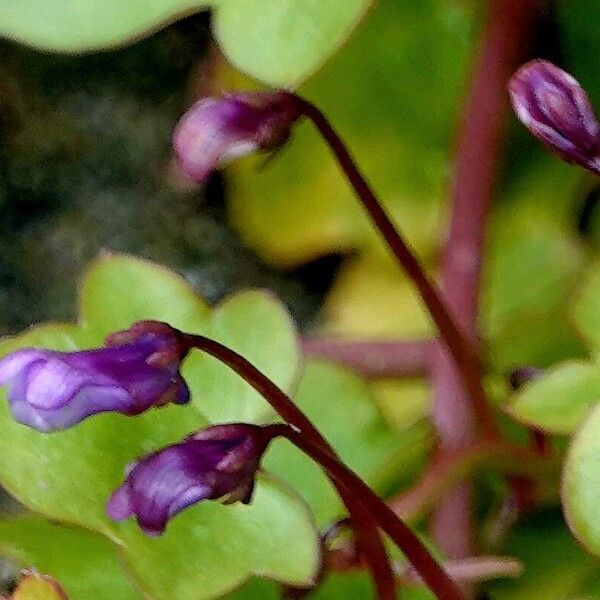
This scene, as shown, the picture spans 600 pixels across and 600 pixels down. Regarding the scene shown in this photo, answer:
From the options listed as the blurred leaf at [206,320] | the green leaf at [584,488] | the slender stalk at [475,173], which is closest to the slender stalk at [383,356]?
the slender stalk at [475,173]

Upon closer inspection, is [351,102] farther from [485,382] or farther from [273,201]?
[485,382]

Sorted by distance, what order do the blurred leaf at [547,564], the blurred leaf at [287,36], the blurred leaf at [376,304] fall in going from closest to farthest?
the blurred leaf at [287,36] → the blurred leaf at [547,564] → the blurred leaf at [376,304]

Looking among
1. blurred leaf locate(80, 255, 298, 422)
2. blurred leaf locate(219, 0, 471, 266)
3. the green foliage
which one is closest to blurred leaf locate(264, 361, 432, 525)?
the green foliage

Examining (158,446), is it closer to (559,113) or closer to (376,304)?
(559,113)

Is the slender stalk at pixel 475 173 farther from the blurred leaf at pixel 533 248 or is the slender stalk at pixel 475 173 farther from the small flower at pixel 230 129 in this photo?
the small flower at pixel 230 129

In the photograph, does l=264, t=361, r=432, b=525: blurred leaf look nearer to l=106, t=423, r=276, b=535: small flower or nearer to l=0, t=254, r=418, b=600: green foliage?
l=0, t=254, r=418, b=600: green foliage
